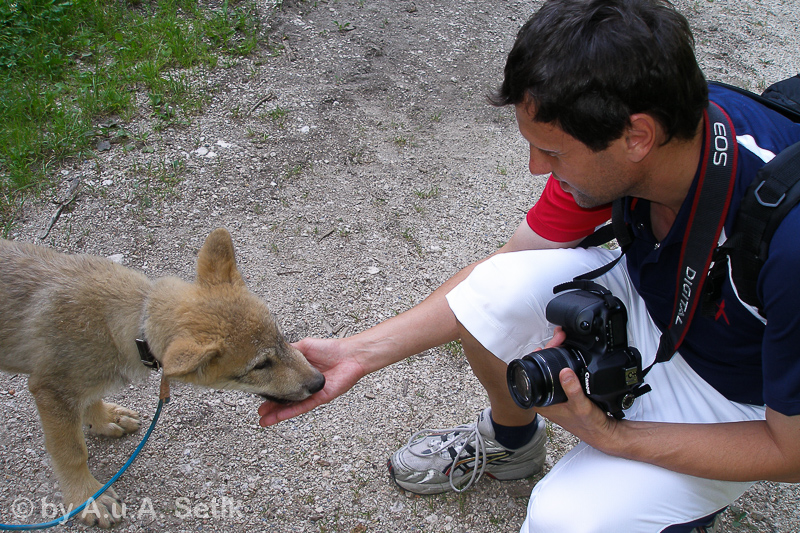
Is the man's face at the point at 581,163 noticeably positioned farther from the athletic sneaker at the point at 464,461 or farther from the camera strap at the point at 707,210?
the athletic sneaker at the point at 464,461

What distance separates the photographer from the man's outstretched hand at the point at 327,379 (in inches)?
117

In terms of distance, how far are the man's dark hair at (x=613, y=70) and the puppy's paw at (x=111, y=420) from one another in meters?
2.91

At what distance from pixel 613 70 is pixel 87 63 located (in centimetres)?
582

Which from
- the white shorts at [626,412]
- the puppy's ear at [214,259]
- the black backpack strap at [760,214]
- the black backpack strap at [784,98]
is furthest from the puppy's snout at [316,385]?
the black backpack strap at [784,98]

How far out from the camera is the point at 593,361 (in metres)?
2.15

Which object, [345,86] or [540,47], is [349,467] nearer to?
[540,47]

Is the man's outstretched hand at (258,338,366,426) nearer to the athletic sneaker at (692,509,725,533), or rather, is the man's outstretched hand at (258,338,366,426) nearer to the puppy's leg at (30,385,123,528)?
the puppy's leg at (30,385,123,528)

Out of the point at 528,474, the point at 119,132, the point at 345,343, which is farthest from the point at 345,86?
the point at 528,474

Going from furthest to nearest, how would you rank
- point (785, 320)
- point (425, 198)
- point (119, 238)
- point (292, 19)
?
1. point (292, 19)
2. point (425, 198)
3. point (119, 238)
4. point (785, 320)

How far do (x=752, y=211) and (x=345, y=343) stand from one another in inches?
77.6

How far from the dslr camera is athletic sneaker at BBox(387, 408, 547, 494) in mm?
936

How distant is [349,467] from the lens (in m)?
3.30

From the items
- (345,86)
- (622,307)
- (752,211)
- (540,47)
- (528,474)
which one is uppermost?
(540,47)

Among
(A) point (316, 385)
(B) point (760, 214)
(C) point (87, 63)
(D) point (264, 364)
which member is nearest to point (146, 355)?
(D) point (264, 364)
